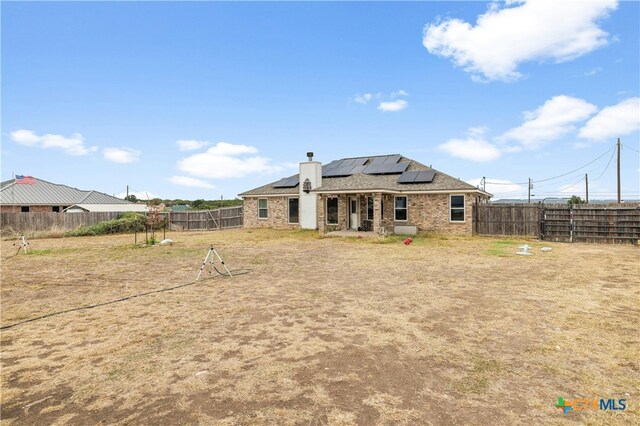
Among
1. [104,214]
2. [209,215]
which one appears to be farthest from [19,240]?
[209,215]

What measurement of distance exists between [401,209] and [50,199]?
3994cm

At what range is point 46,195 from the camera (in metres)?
38.2

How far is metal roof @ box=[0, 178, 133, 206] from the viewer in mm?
35625

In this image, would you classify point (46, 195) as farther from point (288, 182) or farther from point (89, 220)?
point (288, 182)

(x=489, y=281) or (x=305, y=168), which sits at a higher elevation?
(x=305, y=168)

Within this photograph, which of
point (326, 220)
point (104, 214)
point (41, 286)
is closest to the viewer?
point (41, 286)

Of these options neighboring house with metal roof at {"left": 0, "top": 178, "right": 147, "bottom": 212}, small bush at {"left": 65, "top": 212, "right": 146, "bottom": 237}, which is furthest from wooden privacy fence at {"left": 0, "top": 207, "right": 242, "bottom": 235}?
neighboring house with metal roof at {"left": 0, "top": 178, "right": 147, "bottom": 212}

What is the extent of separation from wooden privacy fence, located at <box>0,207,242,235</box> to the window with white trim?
15107 millimetres

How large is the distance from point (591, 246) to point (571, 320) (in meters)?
13.7

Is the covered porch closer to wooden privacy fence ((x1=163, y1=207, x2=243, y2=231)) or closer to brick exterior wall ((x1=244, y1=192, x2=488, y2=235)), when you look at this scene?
brick exterior wall ((x1=244, y1=192, x2=488, y2=235))

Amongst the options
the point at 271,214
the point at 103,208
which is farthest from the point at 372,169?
the point at 103,208

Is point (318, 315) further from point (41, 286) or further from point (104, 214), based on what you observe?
point (104, 214)

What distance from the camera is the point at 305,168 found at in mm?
23359

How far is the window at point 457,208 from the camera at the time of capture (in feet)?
64.7
